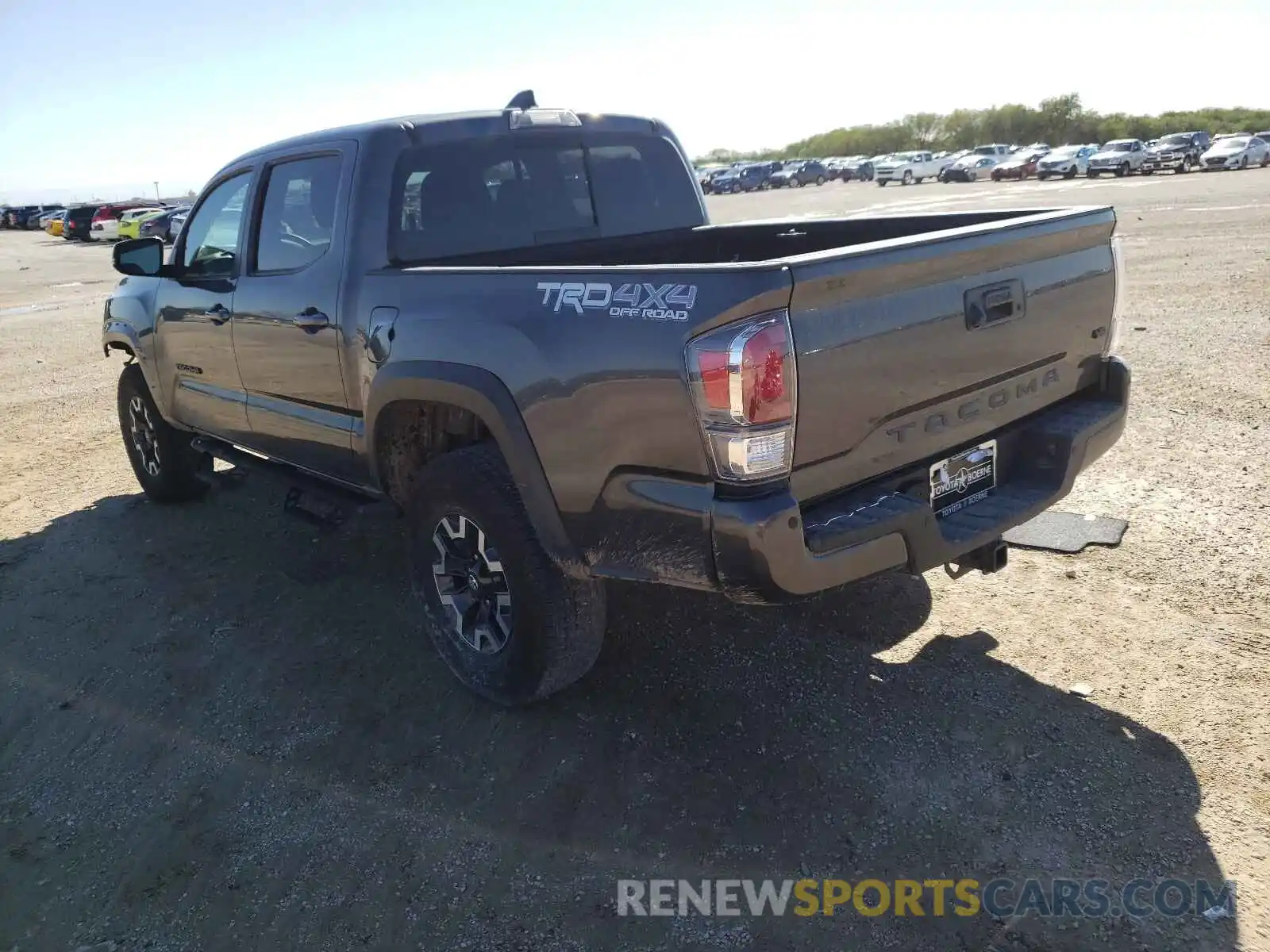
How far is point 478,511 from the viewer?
3344 mm

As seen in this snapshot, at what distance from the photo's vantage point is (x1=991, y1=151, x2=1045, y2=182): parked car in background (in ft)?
146

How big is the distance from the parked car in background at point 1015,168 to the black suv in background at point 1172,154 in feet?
15.2

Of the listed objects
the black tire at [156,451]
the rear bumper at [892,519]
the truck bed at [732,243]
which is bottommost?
the black tire at [156,451]

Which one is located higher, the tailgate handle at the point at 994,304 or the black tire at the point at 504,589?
the tailgate handle at the point at 994,304

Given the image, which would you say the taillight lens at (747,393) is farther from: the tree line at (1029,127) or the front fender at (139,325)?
the tree line at (1029,127)

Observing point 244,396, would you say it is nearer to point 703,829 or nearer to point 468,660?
point 468,660

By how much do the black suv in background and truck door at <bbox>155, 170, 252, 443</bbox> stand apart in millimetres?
44790

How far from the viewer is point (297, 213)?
169 inches

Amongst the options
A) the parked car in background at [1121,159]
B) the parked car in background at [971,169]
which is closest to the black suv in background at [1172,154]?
the parked car in background at [1121,159]

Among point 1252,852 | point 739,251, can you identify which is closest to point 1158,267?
point 739,251

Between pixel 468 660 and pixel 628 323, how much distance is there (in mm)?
1578

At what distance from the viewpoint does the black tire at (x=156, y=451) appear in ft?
19.7

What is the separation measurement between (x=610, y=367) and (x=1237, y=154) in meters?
47.0

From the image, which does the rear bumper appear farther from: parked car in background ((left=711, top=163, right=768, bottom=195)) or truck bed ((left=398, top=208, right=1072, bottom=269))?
parked car in background ((left=711, top=163, right=768, bottom=195))
